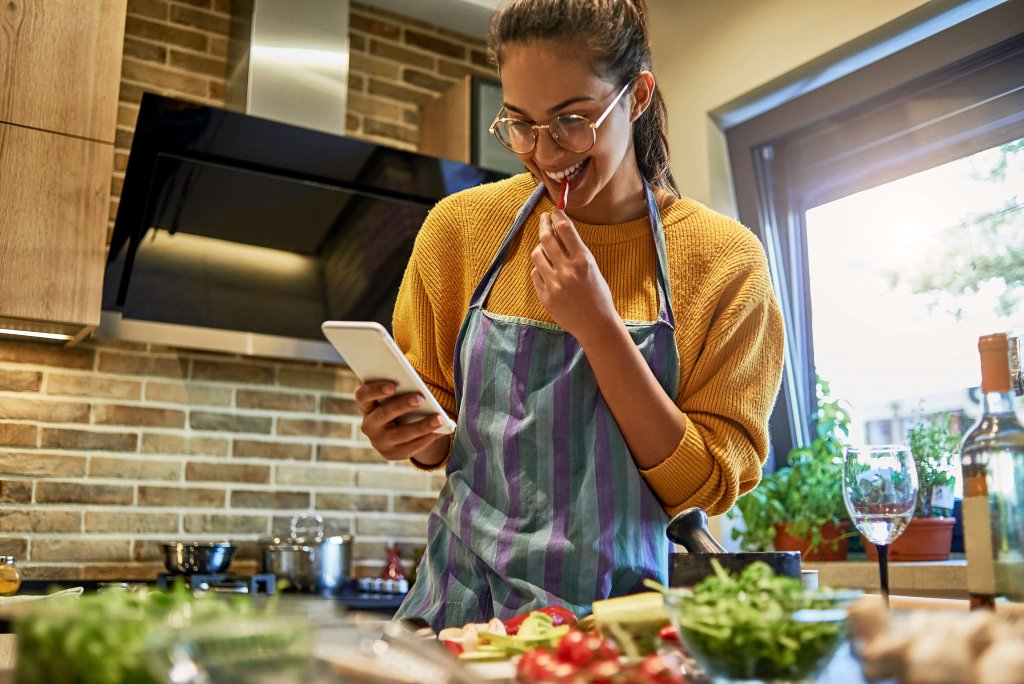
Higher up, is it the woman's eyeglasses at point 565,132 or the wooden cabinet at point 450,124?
the wooden cabinet at point 450,124

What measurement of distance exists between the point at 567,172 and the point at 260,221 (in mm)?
1783

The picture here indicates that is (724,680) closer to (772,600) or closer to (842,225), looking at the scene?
(772,600)

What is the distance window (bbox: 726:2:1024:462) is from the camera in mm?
2670

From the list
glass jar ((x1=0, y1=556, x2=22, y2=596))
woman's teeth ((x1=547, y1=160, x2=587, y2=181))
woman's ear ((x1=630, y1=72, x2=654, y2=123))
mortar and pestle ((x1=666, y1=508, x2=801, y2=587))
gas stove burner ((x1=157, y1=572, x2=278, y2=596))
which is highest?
woman's ear ((x1=630, y1=72, x2=654, y2=123))

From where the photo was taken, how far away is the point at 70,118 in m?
2.59

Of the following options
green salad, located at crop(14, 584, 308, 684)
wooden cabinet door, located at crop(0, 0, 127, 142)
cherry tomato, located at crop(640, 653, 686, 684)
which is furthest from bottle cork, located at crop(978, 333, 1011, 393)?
wooden cabinet door, located at crop(0, 0, 127, 142)

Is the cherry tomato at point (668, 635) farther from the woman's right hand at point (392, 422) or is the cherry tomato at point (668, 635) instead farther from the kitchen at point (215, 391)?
the kitchen at point (215, 391)

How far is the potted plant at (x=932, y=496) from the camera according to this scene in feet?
8.56

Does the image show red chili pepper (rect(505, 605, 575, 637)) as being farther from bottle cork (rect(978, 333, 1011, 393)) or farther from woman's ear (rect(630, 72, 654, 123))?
woman's ear (rect(630, 72, 654, 123))

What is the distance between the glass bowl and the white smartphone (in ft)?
1.63

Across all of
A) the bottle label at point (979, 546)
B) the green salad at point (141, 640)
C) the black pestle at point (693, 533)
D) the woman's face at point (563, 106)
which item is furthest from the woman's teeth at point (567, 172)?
the green salad at point (141, 640)

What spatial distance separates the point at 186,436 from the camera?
Answer: 3041mm

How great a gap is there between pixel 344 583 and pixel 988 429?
237 centimetres

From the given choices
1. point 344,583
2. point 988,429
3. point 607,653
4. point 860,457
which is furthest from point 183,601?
point 344,583
